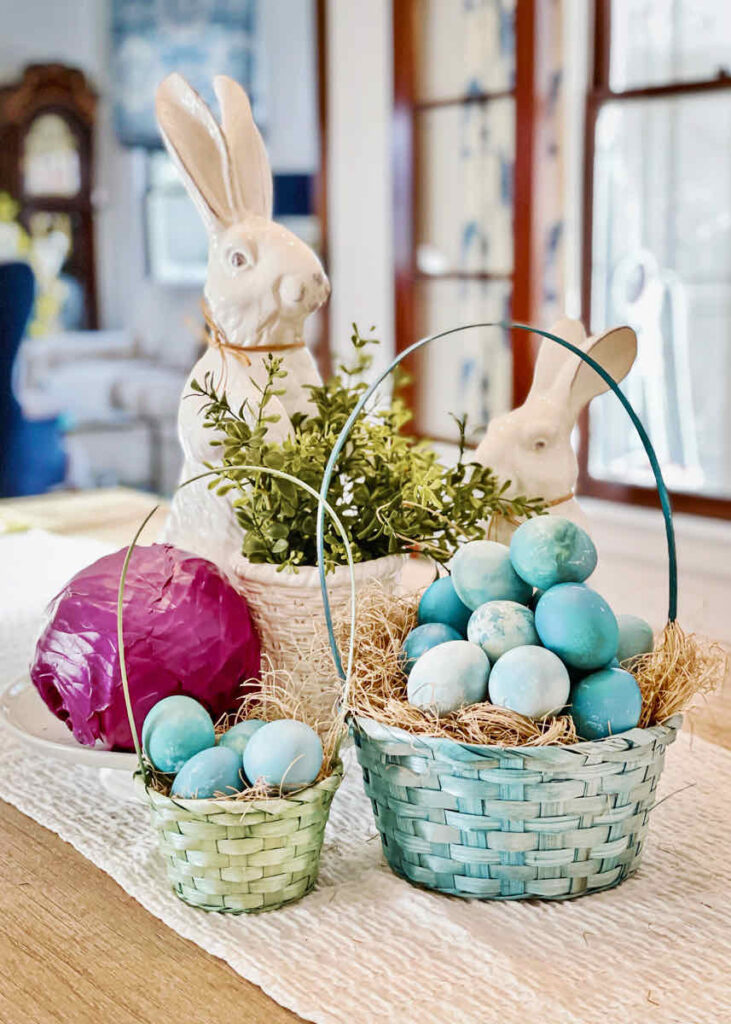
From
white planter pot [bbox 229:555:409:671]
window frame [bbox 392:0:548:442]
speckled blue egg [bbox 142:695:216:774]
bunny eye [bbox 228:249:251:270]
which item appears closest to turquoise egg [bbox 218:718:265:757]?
speckled blue egg [bbox 142:695:216:774]

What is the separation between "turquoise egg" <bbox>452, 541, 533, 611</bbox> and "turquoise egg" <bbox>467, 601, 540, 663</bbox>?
0.8 inches

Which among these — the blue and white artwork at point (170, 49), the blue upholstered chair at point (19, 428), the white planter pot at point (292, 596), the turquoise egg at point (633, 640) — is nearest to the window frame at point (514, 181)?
the blue upholstered chair at point (19, 428)

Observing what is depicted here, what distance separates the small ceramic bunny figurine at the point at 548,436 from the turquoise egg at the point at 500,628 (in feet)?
0.80

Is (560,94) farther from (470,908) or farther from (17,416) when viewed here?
(470,908)

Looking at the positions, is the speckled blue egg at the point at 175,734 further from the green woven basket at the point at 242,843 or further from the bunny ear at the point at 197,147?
the bunny ear at the point at 197,147

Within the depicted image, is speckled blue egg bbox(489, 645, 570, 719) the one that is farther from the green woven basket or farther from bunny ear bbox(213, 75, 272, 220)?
bunny ear bbox(213, 75, 272, 220)

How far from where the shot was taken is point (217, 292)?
3.72 feet

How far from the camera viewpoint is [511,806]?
710 mm

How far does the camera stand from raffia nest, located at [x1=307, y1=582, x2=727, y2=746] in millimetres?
705

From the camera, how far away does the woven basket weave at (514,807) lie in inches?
27.6

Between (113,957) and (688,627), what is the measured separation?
1.35 metres

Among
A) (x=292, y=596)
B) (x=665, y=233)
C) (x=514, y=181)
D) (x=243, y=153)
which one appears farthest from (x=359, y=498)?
(x=514, y=181)

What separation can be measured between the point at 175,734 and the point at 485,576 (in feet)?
0.71

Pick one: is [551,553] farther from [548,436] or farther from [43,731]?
[43,731]
